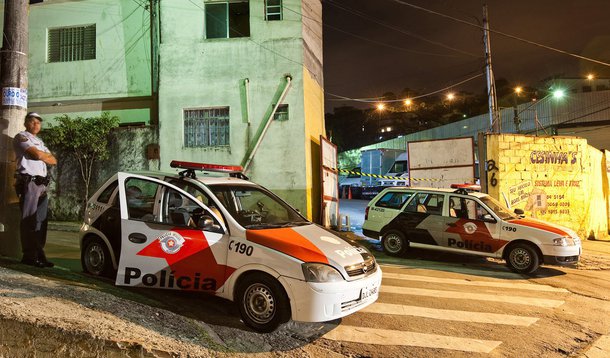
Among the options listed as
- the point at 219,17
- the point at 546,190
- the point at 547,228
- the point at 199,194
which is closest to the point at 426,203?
the point at 547,228

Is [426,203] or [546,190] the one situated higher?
[546,190]

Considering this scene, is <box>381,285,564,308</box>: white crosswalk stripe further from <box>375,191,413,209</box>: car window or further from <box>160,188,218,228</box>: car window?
<box>375,191,413,209</box>: car window

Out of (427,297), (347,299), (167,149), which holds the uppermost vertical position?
(167,149)

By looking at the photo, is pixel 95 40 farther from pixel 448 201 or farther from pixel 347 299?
pixel 347 299

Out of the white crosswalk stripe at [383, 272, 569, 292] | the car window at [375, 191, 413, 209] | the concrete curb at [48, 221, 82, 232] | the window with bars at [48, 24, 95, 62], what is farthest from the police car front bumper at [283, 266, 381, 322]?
the window with bars at [48, 24, 95, 62]

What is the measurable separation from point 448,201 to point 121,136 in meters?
10.5

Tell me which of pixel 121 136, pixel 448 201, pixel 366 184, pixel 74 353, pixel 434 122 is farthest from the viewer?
pixel 434 122

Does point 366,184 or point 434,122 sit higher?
point 434,122

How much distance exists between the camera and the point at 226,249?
14.5 ft

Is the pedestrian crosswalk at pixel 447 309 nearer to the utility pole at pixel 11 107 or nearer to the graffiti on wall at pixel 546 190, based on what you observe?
the utility pole at pixel 11 107

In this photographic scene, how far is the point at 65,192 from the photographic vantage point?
1386cm

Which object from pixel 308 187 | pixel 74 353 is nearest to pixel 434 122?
pixel 308 187

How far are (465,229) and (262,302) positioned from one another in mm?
5926

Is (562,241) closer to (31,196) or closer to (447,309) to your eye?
(447,309)
